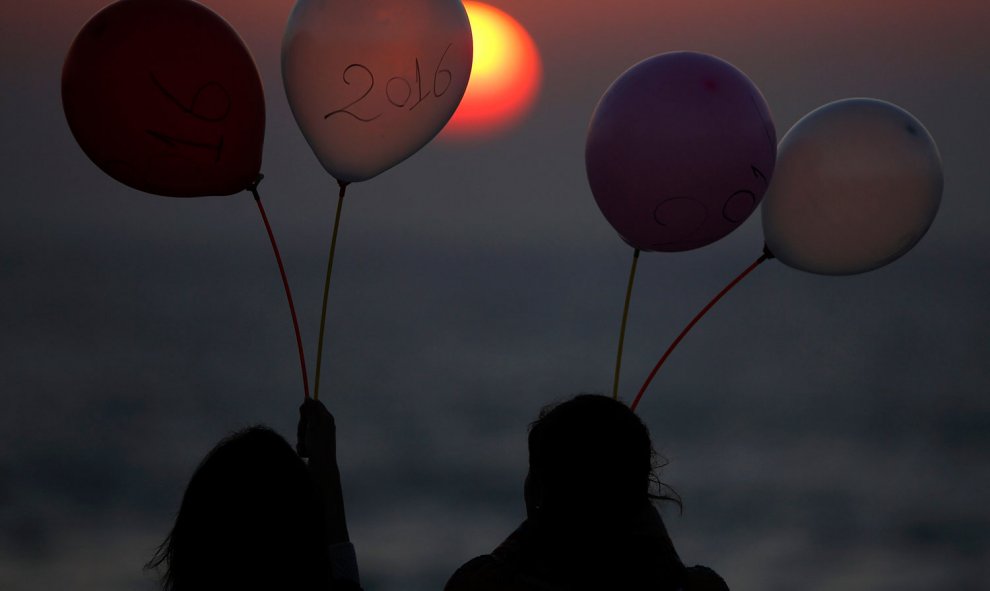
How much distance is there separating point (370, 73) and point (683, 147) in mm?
617

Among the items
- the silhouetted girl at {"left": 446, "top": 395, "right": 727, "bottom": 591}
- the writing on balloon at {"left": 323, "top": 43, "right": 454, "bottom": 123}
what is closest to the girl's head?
the silhouetted girl at {"left": 446, "top": 395, "right": 727, "bottom": 591}

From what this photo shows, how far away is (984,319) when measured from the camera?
9414 millimetres

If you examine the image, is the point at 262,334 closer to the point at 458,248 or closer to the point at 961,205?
the point at 458,248

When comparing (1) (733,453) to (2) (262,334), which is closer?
(1) (733,453)

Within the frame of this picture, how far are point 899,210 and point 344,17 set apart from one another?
1.19 m

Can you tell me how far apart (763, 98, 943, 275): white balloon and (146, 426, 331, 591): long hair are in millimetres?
1435

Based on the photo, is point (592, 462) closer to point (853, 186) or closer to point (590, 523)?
point (590, 523)

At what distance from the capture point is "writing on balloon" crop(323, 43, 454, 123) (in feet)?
7.11

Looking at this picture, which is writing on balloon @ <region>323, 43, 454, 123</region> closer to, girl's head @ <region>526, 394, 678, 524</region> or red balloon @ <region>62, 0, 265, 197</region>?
red balloon @ <region>62, 0, 265, 197</region>

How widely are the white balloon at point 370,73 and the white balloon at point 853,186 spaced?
73cm

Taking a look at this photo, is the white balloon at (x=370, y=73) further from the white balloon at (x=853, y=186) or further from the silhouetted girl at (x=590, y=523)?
the silhouetted girl at (x=590, y=523)

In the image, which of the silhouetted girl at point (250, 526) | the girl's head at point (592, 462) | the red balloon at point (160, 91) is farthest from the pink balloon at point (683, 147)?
the silhouetted girl at point (250, 526)

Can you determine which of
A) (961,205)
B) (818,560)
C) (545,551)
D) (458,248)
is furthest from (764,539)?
(961,205)

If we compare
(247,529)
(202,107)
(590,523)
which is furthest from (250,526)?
(202,107)
